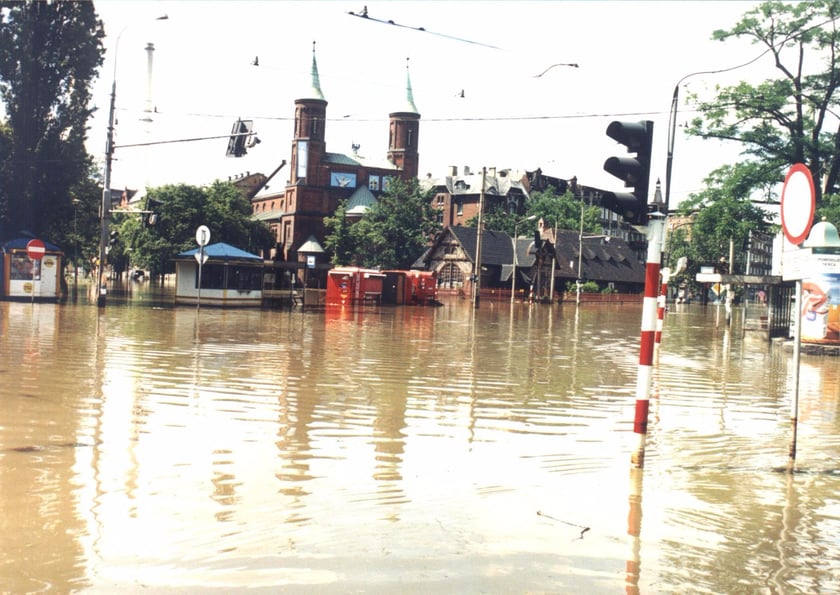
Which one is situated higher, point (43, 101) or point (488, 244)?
point (43, 101)

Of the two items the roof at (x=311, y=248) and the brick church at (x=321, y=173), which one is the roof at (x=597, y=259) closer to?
the brick church at (x=321, y=173)

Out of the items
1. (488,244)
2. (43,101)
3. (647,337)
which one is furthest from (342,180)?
(647,337)

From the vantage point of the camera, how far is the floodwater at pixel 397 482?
4605mm

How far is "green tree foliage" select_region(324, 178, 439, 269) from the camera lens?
302 feet

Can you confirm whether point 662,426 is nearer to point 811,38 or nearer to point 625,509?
point 625,509

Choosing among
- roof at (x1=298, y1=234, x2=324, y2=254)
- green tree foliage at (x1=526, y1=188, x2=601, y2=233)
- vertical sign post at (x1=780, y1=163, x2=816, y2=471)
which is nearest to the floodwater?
vertical sign post at (x1=780, y1=163, x2=816, y2=471)

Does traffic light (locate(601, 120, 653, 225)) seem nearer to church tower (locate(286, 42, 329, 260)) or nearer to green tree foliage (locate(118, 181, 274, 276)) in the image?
green tree foliage (locate(118, 181, 274, 276))

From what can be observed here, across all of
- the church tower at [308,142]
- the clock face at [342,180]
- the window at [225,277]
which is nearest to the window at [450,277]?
the church tower at [308,142]

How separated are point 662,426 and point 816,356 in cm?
1465

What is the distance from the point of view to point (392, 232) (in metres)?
91.9

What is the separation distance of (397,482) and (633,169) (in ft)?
11.5

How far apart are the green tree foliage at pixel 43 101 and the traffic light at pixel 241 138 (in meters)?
20.4

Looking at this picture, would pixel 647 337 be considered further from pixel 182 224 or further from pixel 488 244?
pixel 488 244

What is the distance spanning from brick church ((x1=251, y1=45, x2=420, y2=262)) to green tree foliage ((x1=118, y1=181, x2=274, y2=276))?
22.7 m
